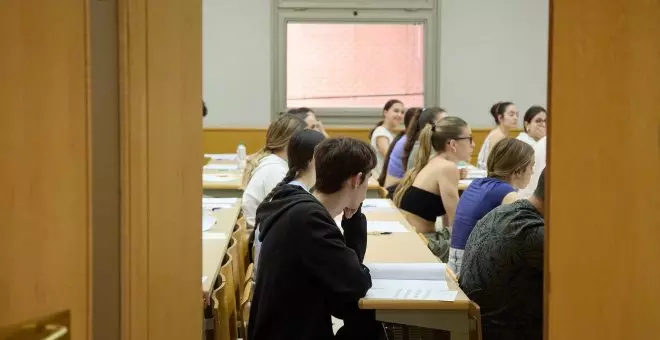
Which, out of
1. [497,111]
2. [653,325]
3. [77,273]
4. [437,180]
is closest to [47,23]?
[77,273]

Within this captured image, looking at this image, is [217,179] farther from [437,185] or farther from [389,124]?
[389,124]

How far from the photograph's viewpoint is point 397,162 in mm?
6703

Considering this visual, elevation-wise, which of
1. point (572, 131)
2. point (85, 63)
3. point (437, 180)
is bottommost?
point (437, 180)

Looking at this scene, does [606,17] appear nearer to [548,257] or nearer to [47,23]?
[548,257]

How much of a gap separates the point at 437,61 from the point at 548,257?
338 inches

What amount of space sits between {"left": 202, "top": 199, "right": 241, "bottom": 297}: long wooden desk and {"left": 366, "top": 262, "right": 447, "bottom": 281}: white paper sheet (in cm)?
60

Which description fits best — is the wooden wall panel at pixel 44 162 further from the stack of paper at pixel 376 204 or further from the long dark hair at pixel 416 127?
the long dark hair at pixel 416 127

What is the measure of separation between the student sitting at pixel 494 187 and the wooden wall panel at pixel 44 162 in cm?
280

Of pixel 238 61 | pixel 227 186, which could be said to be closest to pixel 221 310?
pixel 227 186

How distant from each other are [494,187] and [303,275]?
1590mm

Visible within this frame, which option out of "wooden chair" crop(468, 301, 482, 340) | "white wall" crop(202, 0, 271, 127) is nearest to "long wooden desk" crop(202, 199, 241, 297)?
"wooden chair" crop(468, 301, 482, 340)

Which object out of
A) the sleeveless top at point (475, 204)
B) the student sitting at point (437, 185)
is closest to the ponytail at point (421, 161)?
the student sitting at point (437, 185)

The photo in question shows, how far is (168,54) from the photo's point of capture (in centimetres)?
159

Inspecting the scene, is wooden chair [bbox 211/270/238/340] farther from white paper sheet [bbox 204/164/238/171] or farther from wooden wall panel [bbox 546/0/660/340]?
white paper sheet [bbox 204/164/238/171]
